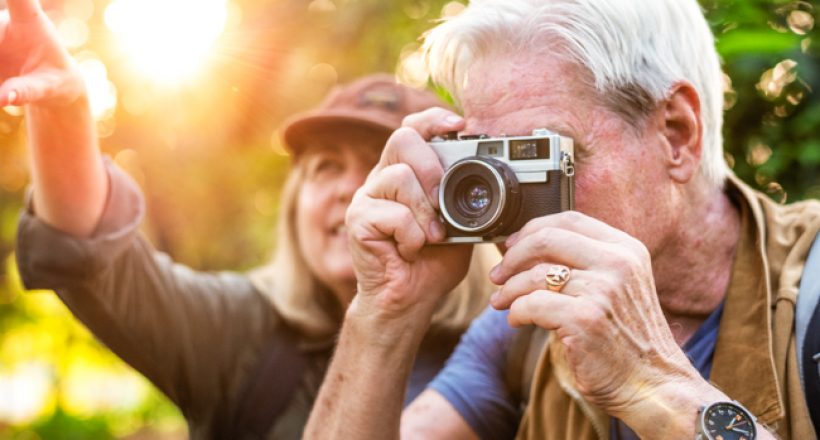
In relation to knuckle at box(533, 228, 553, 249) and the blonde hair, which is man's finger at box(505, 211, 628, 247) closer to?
knuckle at box(533, 228, 553, 249)

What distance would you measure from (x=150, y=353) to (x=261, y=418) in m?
0.42

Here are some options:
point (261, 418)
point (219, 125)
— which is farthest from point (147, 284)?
point (219, 125)

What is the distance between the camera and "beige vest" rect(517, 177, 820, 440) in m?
1.76

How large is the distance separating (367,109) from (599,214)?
136cm

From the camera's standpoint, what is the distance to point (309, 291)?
3273mm

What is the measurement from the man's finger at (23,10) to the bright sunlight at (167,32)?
212cm

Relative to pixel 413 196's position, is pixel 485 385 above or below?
below

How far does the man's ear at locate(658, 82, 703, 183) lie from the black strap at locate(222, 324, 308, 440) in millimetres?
1546

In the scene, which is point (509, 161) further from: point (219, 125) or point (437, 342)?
point (219, 125)

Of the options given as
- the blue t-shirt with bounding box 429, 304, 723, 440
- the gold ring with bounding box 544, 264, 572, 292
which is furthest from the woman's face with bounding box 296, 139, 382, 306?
the gold ring with bounding box 544, 264, 572, 292

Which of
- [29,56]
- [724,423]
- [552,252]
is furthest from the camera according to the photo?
[29,56]

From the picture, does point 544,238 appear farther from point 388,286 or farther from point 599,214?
point 388,286

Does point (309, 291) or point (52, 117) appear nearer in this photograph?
point (52, 117)

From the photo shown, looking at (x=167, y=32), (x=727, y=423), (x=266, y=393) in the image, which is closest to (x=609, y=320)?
(x=727, y=423)
